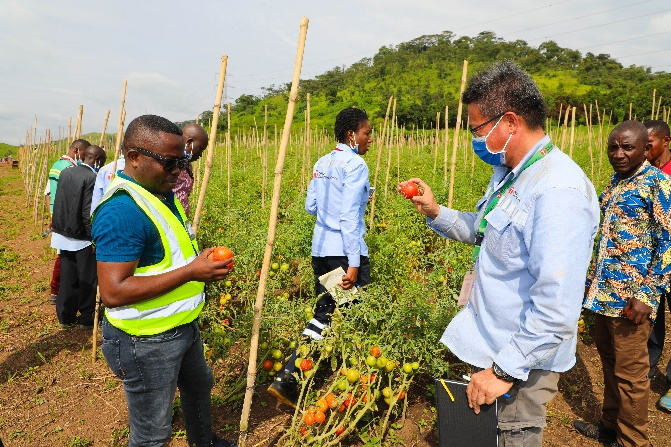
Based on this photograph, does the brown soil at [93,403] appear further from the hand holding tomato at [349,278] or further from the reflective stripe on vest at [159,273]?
the reflective stripe on vest at [159,273]

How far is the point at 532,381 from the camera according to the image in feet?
5.10

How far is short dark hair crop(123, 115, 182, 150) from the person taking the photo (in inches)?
73.1

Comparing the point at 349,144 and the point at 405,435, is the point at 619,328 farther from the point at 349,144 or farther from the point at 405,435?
the point at 349,144

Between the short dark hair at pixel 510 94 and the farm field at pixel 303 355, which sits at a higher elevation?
the short dark hair at pixel 510 94

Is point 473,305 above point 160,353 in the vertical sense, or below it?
above

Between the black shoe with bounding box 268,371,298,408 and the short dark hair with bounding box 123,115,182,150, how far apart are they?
5.86 feet

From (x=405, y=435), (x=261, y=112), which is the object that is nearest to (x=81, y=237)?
(x=405, y=435)

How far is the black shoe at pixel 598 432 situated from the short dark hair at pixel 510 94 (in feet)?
7.88

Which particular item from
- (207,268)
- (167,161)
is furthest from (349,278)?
(167,161)

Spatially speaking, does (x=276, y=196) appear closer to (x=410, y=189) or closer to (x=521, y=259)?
(x=410, y=189)

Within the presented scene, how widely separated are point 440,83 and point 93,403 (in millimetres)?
48869

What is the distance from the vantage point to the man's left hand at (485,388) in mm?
1433

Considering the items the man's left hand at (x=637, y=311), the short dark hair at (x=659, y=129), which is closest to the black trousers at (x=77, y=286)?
the man's left hand at (x=637, y=311)

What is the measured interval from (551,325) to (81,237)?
15.4 feet
